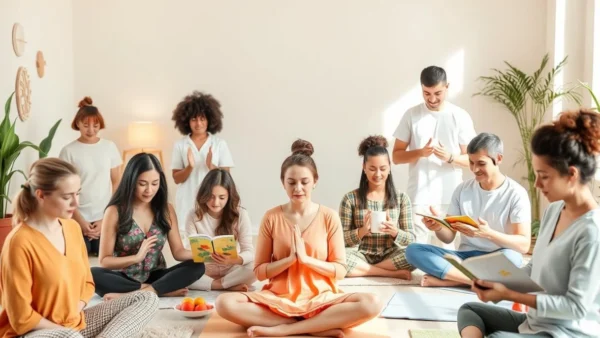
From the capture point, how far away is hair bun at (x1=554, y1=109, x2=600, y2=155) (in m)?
2.47

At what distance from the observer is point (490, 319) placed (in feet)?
9.53

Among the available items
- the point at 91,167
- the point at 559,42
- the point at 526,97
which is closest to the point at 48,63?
the point at 91,167

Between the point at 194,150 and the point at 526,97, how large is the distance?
3.21 metres

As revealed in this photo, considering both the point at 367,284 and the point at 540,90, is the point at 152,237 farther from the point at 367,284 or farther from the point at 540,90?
the point at 540,90

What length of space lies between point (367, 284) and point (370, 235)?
0.41 m

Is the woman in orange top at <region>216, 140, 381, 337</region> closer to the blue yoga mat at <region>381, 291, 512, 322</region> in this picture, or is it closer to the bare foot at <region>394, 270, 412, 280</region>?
the blue yoga mat at <region>381, 291, 512, 322</region>

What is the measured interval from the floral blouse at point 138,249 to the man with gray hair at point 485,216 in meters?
1.58

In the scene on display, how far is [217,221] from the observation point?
4723 millimetres

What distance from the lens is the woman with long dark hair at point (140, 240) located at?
14.2 feet

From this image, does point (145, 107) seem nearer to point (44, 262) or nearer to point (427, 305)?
point (427, 305)

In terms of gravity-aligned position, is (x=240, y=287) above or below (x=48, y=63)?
below

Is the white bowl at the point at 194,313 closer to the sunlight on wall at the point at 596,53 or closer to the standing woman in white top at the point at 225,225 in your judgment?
the standing woman in white top at the point at 225,225

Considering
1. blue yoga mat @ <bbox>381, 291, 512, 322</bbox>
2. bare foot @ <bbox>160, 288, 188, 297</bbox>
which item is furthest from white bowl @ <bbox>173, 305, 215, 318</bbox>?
blue yoga mat @ <bbox>381, 291, 512, 322</bbox>

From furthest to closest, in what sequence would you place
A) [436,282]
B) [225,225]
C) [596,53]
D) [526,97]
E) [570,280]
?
[526,97], [596,53], [436,282], [225,225], [570,280]
